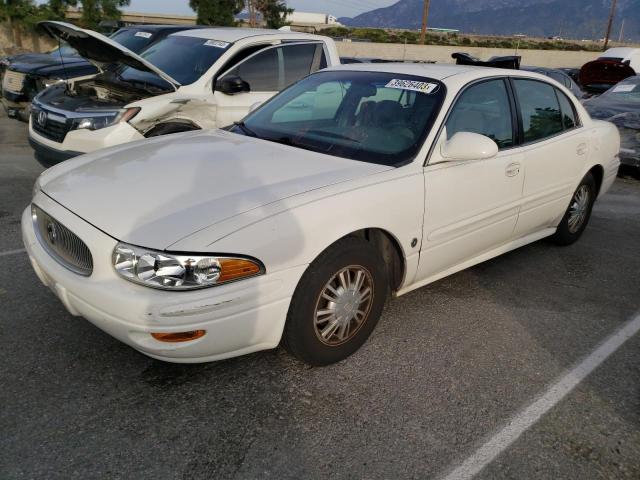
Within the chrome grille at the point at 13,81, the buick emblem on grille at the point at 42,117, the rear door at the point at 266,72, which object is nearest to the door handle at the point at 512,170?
the rear door at the point at 266,72

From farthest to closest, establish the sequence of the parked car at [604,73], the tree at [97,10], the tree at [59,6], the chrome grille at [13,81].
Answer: the tree at [97,10] < the tree at [59,6] < the parked car at [604,73] < the chrome grille at [13,81]

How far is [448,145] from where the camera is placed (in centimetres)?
321

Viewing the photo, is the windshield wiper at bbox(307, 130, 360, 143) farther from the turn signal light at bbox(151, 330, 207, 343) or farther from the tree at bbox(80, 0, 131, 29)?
the tree at bbox(80, 0, 131, 29)

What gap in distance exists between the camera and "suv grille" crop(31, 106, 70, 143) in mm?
5230

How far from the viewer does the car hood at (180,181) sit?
2504mm

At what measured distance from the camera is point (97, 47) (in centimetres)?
512

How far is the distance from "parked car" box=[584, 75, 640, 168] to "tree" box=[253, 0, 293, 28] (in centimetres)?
3297

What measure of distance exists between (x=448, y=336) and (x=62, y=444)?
7.07ft

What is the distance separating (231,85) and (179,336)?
12.8ft

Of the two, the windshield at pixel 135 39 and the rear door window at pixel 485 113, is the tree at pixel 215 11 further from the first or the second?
the rear door window at pixel 485 113

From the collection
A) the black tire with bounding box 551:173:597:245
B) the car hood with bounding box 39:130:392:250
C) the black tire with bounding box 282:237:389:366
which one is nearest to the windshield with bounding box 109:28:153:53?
the car hood with bounding box 39:130:392:250

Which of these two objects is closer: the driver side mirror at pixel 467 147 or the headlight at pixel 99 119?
the driver side mirror at pixel 467 147

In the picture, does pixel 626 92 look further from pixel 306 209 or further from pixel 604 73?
pixel 306 209

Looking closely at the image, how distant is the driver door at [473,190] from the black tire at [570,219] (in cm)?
108
